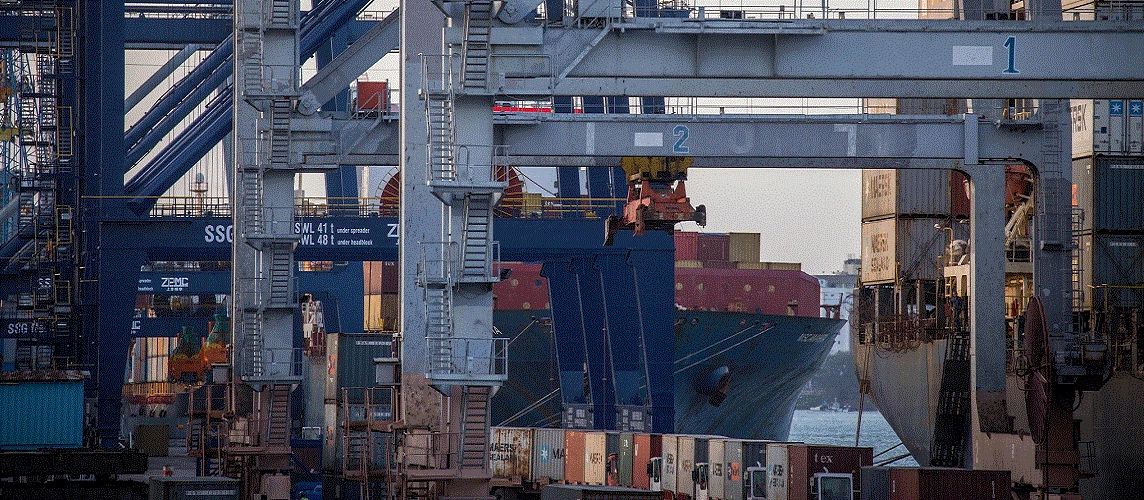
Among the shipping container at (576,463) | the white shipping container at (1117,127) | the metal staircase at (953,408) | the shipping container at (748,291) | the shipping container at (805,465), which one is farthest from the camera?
the shipping container at (748,291)

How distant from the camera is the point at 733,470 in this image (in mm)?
32281

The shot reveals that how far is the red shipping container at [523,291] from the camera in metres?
61.2

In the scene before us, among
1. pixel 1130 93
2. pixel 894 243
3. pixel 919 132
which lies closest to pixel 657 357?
pixel 894 243

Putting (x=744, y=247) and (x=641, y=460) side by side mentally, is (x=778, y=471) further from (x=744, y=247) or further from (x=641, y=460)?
(x=744, y=247)

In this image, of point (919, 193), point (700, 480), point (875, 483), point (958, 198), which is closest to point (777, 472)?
point (875, 483)

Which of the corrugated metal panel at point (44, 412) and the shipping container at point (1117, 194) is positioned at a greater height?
the shipping container at point (1117, 194)

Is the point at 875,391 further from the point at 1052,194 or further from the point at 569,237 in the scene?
the point at 1052,194

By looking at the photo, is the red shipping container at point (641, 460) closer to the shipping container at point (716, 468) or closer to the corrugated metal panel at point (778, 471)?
the shipping container at point (716, 468)

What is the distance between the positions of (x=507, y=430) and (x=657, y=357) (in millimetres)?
4702

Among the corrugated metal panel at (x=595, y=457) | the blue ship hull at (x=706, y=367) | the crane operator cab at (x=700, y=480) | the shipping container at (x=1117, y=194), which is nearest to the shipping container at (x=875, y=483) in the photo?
the crane operator cab at (x=700, y=480)

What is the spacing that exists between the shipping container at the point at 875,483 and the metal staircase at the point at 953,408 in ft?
33.6

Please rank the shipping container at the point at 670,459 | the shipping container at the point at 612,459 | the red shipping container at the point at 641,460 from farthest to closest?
the shipping container at the point at 612,459
the red shipping container at the point at 641,460
the shipping container at the point at 670,459

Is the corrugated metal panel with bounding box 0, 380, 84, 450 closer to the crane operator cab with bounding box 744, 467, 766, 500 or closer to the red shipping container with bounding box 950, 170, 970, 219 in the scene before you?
the crane operator cab with bounding box 744, 467, 766, 500

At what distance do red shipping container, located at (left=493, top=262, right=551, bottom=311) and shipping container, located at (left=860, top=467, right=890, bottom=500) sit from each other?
3260cm
